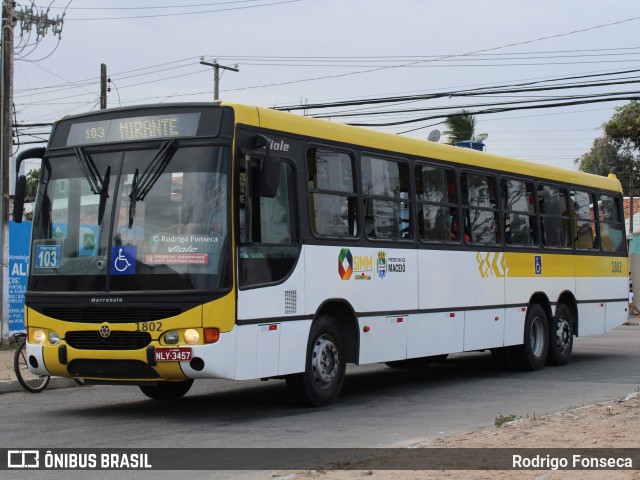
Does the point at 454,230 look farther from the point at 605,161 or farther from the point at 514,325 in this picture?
the point at 605,161

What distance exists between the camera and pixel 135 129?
11.6m

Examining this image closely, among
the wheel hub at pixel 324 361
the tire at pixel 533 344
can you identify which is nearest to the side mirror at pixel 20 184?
the wheel hub at pixel 324 361

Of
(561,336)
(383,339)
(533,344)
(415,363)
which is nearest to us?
(383,339)

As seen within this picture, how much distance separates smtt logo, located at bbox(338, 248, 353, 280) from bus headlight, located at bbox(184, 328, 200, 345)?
2435 mm

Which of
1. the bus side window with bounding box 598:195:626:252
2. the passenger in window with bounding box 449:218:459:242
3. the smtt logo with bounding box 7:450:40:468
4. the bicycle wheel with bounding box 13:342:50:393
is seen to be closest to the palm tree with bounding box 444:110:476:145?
the bus side window with bounding box 598:195:626:252

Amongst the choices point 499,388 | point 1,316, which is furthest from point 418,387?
point 1,316

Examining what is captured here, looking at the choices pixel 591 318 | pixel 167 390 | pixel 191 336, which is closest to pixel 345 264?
pixel 191 336

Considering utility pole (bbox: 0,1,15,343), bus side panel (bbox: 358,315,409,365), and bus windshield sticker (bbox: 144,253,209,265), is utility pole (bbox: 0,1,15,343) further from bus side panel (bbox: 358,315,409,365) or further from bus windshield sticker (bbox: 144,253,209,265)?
bus windshield sticker (bbox: 144,253,209,265)

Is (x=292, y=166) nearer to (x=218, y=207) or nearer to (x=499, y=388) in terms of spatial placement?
A: (x=218, y=207)

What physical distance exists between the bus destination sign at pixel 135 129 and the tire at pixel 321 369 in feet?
8.75

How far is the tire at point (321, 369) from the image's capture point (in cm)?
1215

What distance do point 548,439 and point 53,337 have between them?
17.7 feet

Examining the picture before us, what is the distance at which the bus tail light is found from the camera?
1083cm

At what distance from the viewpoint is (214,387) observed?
1516 cm
